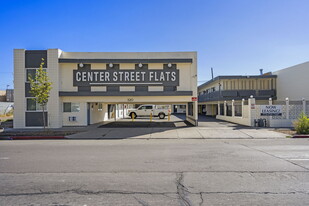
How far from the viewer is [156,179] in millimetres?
5680

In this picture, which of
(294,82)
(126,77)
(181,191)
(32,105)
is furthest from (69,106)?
(294,82)

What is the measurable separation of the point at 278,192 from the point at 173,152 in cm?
493

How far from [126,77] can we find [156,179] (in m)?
14.9

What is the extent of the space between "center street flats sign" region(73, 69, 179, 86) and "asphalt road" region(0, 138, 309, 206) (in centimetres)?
1151

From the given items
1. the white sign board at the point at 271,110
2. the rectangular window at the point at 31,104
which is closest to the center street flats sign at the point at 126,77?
the rectangular window at the point at 31,104

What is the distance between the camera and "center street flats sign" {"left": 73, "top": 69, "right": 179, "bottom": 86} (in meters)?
19.7

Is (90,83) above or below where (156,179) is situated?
above

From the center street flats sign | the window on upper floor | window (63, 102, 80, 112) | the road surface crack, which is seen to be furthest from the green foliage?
the window on upper floor

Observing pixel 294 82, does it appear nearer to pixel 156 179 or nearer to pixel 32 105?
pixel 156 179

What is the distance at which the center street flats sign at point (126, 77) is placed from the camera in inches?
776

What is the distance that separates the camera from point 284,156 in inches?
327

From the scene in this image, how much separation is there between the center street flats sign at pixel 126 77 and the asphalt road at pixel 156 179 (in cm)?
1151

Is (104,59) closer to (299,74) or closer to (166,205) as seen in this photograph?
(166,205)

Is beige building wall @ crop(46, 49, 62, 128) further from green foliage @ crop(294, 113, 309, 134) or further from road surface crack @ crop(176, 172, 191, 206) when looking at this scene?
green foliage @ crop(294, 113, 309, 134)
